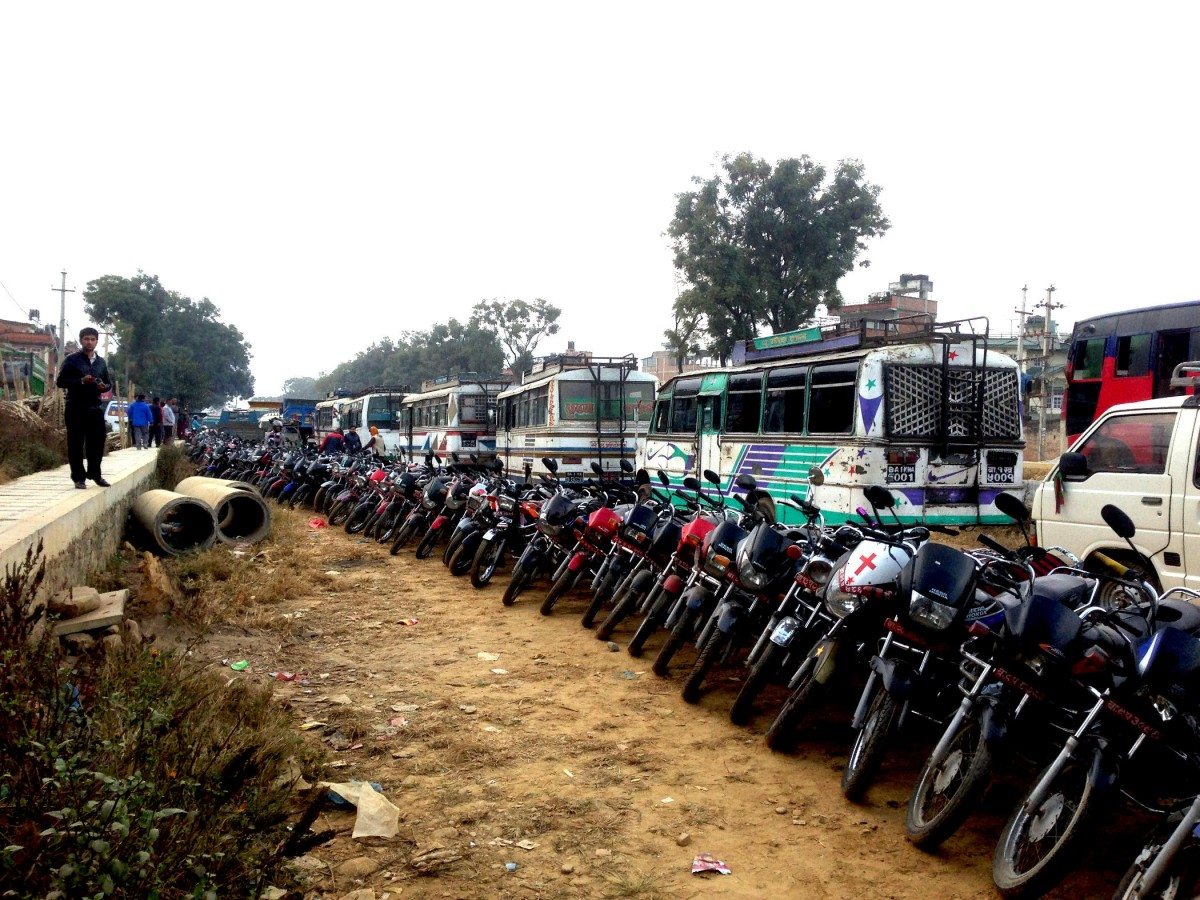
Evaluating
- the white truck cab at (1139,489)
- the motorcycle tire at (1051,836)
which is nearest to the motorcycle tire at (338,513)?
the white truck cab at (1139,489)

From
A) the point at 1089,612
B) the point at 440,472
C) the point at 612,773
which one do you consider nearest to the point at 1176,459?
the point at 1089,612

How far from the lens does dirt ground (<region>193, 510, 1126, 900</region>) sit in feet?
11.2

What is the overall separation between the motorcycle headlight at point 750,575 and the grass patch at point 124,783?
2.60m

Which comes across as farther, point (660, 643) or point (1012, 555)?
point (660, 643)

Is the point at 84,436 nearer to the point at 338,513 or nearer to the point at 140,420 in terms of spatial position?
the point at 338,513

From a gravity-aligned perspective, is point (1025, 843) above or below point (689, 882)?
above

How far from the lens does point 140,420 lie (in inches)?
877

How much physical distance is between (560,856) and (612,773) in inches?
34.9

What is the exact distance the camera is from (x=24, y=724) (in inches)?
107

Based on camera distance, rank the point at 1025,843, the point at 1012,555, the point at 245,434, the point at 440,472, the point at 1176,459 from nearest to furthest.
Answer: the point at 1025,843
the point at 1012,555
the point at 1176,459
the point at 440,472
the point at 245,434

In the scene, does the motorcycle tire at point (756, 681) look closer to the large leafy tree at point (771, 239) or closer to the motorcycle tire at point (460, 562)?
the motorcycle tire at point (460, 562)

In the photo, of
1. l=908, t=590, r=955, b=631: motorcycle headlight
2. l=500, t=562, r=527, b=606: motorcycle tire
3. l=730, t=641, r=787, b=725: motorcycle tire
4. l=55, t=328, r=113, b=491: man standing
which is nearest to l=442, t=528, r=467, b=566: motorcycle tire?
l=500, t=562, r=527, b=606: motorcycle tire

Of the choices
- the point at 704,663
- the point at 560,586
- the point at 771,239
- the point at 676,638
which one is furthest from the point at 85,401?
the point at 771,239

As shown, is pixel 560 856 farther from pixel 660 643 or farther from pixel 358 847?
pixel 660 643
